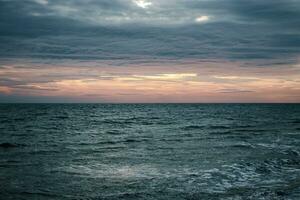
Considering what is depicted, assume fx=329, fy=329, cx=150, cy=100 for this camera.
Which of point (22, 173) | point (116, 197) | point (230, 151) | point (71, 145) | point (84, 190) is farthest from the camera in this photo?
point (71, 145)

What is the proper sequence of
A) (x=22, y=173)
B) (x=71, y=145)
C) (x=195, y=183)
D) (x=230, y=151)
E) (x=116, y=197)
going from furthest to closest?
(x=71, y=145)
(x=230, y=151)
(x=22, y=173)
(x=195, y=183)
(x=116, y=197)

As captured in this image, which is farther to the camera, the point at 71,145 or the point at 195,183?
the point at 71,145

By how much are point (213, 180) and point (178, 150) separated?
8132 mm

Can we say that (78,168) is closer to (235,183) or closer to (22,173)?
(22,173)

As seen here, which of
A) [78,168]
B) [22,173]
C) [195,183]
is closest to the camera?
[195,183]

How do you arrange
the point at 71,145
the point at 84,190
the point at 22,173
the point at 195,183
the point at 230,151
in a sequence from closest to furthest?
the point at 84,190
the point at 195,183
the point at 22,173
the point at 230,151
the point at 71,145

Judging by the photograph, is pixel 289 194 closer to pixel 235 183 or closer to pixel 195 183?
pixel 235 183

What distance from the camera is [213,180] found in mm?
14000

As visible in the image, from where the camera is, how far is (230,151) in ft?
72.4

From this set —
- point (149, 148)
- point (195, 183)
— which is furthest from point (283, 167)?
point (149, 148)

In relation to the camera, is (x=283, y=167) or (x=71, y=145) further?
(x=71, y=145)

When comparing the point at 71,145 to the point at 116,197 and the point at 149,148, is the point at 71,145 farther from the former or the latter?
the point at 116,197

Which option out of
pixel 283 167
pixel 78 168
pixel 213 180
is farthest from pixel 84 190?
pixel 283 167

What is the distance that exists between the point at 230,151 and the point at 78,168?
1071cm
